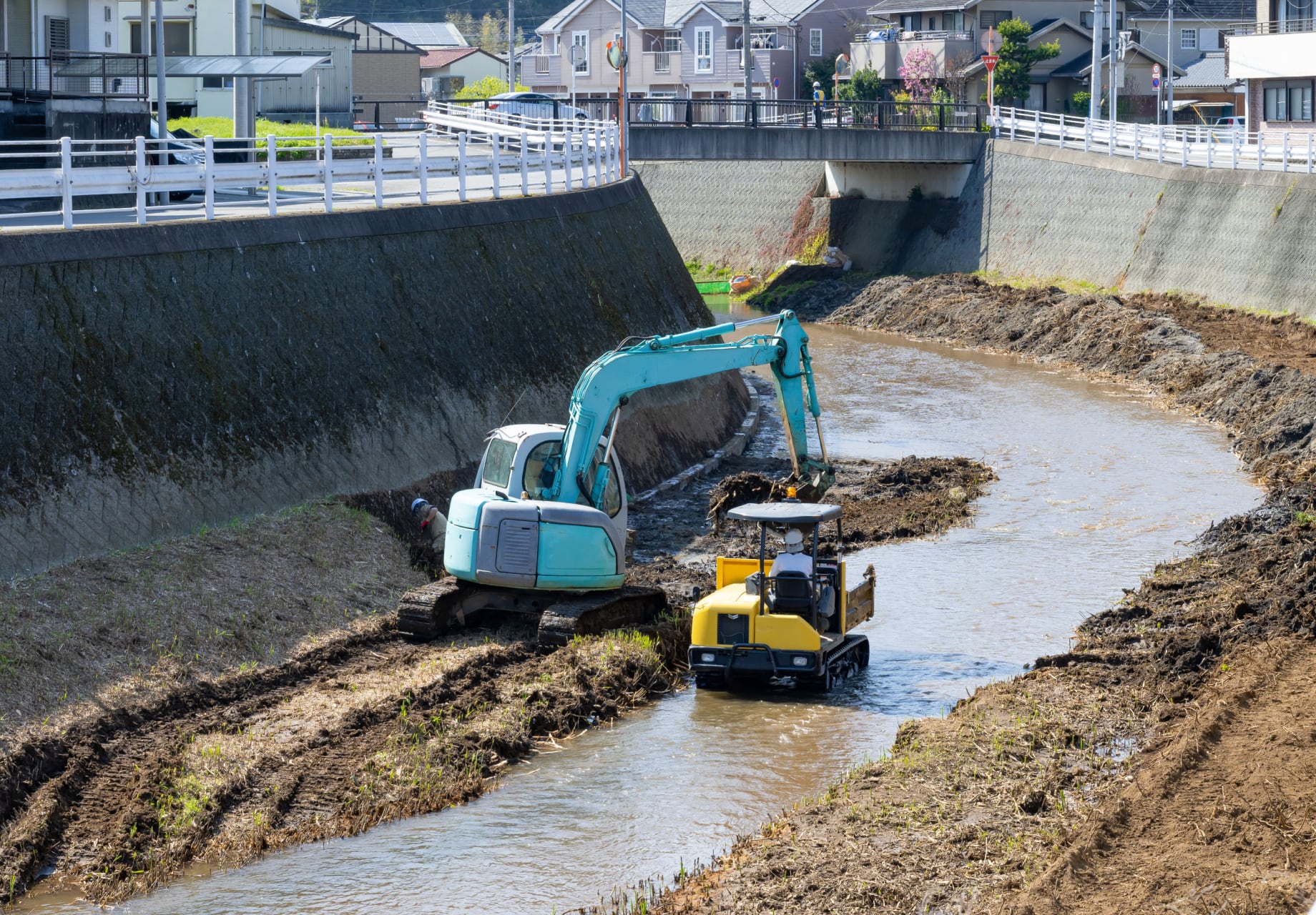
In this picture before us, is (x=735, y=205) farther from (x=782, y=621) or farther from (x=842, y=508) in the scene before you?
(x=782, y=621)

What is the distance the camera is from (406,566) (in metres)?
18.7

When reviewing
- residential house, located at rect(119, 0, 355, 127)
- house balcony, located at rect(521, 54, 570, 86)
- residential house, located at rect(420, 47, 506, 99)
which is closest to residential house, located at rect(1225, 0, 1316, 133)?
residential house, located at rect(119, 0, 355, 127)

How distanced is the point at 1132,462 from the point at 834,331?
2286cm

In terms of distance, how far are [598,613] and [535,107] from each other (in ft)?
127

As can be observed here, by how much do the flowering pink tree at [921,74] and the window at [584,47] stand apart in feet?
71.3

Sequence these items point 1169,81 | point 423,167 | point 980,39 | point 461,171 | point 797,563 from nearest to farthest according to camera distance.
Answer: point 797,563, point 423,167, point 461,171, point 1169,81, point 980,39

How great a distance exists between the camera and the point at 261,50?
4144 cm

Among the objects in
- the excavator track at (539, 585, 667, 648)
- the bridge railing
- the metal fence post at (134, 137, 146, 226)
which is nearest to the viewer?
the excavator track at (539, 585, 667, 648)

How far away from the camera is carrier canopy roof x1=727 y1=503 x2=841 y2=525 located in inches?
608

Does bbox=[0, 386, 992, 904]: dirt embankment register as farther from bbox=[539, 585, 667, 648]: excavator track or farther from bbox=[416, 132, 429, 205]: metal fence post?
bbox=[416, 132, 429, 205]: metal fence post

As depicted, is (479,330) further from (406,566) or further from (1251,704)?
(1251,704)

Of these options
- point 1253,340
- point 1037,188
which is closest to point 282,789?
point 1253,340

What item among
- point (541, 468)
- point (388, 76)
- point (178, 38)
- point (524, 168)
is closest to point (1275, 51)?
point (524, 168)

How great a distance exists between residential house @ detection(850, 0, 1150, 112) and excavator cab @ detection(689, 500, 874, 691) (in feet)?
185
